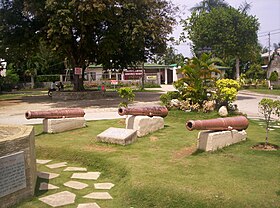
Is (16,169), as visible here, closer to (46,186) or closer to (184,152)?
(46,186)

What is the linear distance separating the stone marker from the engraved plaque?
10.7 feet

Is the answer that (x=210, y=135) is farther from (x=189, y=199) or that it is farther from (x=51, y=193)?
(x=51, y=193)

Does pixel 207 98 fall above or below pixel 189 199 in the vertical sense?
above

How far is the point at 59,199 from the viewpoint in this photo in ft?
16.2

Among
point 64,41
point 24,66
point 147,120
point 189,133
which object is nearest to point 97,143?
point 147,120

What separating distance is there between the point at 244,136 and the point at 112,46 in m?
14.3

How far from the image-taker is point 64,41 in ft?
73.0

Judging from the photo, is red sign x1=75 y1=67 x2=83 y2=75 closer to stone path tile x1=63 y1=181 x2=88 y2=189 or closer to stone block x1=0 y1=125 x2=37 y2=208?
stone path tile x1=63 y1=181 x2=88 y2=189

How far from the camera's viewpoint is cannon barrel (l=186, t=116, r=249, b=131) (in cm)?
663

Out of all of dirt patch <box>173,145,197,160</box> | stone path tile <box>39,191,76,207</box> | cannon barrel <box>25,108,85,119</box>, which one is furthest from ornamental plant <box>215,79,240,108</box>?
stone path tile <box>39,191,76,207</box>

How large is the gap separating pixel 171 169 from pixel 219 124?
1.81 metres

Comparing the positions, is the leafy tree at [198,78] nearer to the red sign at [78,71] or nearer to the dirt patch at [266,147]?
the dirt patch at [266,147]

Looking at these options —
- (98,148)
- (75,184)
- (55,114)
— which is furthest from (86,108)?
(75,184)

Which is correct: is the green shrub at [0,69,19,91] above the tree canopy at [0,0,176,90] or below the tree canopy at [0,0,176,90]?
below
